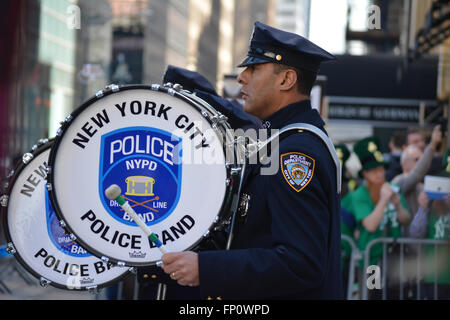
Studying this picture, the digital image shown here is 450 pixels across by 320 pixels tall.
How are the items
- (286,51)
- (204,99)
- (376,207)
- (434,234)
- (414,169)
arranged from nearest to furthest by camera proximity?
(286,51), (204,99), (376,207), (434,234), (414,169)

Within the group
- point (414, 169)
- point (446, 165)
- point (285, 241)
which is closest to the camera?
point (285, 241)

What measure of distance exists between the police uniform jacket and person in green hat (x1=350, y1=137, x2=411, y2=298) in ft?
13.3

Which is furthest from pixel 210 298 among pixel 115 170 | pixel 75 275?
pixel 75 275

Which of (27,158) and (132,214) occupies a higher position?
(27,158)

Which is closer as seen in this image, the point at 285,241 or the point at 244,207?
the point at 285,241

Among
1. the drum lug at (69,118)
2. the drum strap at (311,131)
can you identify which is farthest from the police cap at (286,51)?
the drum lug at (69,118)

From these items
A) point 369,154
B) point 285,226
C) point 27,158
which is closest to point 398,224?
point 369,154

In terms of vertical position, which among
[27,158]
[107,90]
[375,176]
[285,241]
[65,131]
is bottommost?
[285,241]

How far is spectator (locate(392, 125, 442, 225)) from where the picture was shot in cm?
705

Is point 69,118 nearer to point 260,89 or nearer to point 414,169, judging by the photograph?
point 260,89

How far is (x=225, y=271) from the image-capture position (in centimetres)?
249

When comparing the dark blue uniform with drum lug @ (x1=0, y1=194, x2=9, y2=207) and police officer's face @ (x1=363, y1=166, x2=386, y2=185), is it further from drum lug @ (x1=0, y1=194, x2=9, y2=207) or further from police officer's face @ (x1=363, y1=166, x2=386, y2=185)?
police officer's face @ (x1=363, y1=166, x2=386, y2=185)

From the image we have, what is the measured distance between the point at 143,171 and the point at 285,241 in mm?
599

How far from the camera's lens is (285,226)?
2453 millimetres
